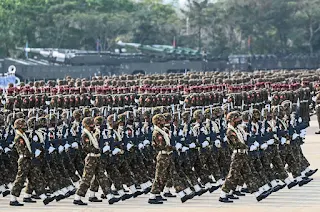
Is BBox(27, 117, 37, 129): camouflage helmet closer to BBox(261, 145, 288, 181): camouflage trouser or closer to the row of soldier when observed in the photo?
the row of soldier

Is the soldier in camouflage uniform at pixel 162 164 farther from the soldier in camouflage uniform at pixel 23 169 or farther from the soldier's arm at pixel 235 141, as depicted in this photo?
the soldier in camouflage uniform at pixel 23 169

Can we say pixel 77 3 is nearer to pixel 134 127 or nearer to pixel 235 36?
pixel 235 36

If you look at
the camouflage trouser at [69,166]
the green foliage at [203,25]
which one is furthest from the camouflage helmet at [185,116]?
the green foliage at [203,25]

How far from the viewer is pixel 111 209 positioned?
18750 millimetres

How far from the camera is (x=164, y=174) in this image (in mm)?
18938

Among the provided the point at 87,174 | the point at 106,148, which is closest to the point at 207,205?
the point at 106,148

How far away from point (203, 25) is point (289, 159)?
284ft

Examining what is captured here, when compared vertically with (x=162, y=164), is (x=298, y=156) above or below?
below

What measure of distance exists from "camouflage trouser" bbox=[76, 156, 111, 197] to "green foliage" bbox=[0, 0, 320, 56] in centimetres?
7410

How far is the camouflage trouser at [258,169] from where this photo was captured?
19.3 m

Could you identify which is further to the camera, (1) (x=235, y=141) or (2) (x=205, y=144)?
(2) (x=205, y=144)

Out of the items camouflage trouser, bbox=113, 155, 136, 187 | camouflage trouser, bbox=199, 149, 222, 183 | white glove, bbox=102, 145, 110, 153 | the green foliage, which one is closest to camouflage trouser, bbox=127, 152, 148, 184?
camouflage trouser, bbox=113, 155, 136, 187

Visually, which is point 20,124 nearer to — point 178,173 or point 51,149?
point 51,149

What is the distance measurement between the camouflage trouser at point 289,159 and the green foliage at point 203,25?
7254 cm
